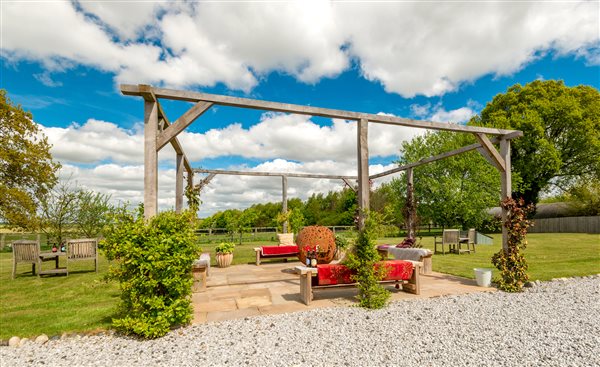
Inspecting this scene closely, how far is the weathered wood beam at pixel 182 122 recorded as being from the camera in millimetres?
4363

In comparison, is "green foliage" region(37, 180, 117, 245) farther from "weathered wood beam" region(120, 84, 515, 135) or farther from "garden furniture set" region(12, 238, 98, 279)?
"weathered wood beam" region(120, 84, 515, 135)

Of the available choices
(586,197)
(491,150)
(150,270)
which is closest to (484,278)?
(491,150)

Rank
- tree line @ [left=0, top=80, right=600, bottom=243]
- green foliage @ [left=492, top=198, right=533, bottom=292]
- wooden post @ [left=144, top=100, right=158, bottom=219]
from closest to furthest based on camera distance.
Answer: wooden post @ [left=144, top=100, right=158, bottom=219], green foliage @ [left=492, top=198, right=533, bottom=292], tree line @ [left=0, top=80, right=600, bottom=243]

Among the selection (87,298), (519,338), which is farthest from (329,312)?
(87,298)

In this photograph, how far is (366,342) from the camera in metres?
3.42

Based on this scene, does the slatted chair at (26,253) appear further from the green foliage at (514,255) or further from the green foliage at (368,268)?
the green foliage at (514,255)

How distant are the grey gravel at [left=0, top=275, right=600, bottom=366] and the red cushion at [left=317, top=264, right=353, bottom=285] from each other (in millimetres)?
491

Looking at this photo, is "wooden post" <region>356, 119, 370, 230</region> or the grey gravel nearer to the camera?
the grey gravel

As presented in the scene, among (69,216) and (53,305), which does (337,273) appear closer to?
(53,305)

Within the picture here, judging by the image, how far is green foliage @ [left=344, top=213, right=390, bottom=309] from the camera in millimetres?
4752

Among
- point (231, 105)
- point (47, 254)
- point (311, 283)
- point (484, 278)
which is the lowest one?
point (484, 278)

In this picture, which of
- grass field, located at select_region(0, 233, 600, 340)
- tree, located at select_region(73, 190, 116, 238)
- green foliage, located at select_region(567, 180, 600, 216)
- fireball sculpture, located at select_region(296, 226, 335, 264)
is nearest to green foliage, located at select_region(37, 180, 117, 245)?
tree, located at select_region(73, 190, 116, 238)

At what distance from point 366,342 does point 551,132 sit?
2452 centimetres

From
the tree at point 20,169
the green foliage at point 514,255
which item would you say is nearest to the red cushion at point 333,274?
the green foliage at point 514,255
